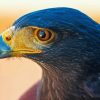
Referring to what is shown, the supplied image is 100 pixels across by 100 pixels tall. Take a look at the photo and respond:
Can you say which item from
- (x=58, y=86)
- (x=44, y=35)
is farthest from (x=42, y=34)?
(x=58, y=86)

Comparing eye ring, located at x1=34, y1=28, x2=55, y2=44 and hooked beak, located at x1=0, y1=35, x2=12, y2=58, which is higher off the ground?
eye ring, located at x1=34, y1=28, x2=55, y2=44

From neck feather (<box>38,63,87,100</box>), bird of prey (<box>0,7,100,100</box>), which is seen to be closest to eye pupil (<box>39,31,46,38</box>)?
bird of prey (<box>0,7,100,100</box>)

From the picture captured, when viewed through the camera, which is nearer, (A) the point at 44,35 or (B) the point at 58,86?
(A) the point at 44,35

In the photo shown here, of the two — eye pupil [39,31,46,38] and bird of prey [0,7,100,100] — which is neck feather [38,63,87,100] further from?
eye pupil [39,31,46,38]

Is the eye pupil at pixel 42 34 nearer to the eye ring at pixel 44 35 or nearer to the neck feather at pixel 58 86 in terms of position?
the eye ring at pixel 44 35

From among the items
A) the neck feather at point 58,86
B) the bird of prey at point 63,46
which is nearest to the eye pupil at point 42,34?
the bird of prey at point 63,46

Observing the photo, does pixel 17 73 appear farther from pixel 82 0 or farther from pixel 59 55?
pixel 59 55

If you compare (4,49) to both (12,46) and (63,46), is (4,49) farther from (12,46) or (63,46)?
(63,46)

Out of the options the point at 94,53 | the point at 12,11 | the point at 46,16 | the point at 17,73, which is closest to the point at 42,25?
the point at 46,16
